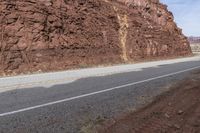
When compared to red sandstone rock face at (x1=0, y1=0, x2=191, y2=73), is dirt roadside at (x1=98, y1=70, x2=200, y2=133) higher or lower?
lower

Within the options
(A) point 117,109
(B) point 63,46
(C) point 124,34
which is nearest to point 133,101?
(A) point 117,109

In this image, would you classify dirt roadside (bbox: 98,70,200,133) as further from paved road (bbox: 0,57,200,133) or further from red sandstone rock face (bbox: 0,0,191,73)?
red sandstone rock face (bbox: 0,0,191,73)

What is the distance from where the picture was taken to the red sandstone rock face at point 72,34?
30156 millimetres

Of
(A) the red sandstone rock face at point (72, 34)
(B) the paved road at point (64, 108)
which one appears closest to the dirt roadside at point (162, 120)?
(B) the paved road at point (64, 108)

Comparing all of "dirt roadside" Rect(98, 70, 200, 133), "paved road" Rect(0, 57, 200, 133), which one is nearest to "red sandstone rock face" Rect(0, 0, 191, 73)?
"paved road" Rect(0, 57, 200, 133)

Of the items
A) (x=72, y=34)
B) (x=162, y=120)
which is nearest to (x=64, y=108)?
(x=162, y=120)

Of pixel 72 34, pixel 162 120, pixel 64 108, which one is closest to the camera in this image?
pixel 162 120

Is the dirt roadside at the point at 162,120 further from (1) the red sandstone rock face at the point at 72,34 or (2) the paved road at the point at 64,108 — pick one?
(1) the red sandstone rock face at the point at 72,34

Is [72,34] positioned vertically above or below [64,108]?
above

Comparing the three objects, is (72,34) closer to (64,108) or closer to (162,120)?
(64,108)

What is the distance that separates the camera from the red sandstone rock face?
30156 mm

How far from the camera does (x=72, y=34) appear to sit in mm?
36719

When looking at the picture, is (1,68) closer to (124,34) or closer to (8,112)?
(8,112)

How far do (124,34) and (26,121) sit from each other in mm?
40139
